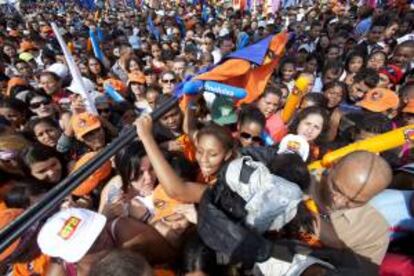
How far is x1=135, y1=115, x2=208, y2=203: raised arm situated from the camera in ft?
4.92

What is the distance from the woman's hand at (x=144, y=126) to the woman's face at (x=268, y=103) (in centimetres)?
166

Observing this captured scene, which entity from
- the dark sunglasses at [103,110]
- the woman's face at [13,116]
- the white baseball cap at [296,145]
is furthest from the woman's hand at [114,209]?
the woman's face at [13,116]

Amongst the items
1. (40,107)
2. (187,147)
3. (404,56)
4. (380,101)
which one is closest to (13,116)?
(40,107)

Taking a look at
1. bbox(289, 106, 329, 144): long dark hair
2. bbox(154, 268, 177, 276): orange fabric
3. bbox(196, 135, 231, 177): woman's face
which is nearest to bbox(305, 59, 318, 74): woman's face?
bbox(289, 106, 329, 144): long dark hair

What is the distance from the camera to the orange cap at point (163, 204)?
6.07ft

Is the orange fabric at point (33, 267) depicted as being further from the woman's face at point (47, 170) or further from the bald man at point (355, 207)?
the bald man at point (355, 207)

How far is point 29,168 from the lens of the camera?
2.32m

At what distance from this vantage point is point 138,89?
4363mm

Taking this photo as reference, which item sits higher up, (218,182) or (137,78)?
(218,182)

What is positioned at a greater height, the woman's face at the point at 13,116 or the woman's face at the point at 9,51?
the woman's face at the point at 9,51

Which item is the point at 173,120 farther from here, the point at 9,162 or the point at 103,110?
the point at 9,162

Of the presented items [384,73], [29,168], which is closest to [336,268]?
[29,168]

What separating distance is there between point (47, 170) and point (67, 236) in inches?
47.7

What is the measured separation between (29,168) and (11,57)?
573cm
